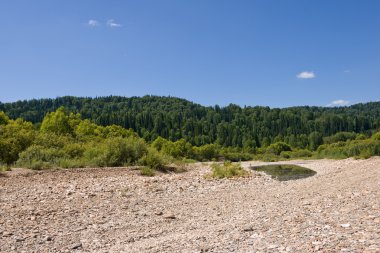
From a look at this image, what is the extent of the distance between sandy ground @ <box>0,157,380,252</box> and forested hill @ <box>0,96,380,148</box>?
102m

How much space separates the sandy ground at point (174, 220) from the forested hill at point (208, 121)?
4035 inches

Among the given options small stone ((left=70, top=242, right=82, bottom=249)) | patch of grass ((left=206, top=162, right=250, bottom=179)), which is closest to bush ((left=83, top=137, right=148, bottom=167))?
patch of grass ((left=206, top=162, right=250, bottom=179))

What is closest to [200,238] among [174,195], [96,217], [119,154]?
[96,217]

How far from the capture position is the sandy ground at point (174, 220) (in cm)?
691

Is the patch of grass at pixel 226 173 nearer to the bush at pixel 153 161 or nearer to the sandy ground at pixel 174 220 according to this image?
the bush at pixel 153 161

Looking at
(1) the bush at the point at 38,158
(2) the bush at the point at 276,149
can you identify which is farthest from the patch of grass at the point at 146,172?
(2) the bush at the point at 276,149

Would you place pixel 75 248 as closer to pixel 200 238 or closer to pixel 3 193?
pixel 200 238

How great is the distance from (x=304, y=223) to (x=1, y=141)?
23945 mm

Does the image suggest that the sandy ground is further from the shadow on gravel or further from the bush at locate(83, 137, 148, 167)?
the shadow on gravel

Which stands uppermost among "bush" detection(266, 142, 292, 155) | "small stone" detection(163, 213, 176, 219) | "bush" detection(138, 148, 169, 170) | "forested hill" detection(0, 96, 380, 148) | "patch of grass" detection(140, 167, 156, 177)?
"forested hill" detection(0, 96, 380, 148)

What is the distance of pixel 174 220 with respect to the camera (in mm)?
10938

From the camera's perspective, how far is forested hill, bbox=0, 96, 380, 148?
131525 mm

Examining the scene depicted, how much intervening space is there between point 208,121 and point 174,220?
6128 inches

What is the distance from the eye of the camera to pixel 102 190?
15.6 meters
